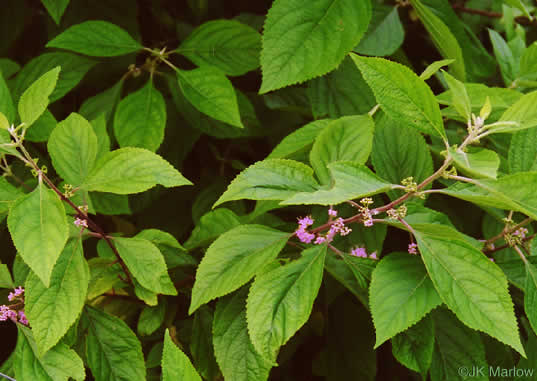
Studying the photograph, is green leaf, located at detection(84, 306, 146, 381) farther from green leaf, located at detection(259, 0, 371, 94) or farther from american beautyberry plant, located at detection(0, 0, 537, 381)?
green leaf, located at detection(259, 0, 371, 94)

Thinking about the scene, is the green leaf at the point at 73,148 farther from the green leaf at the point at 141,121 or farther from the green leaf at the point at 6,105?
the green leaf at the point at 141,121

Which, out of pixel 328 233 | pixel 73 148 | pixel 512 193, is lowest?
pixel 328 233

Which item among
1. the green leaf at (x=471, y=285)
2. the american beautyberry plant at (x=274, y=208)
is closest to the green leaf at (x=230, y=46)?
the american beautyberry plant at (x=274, y=208)

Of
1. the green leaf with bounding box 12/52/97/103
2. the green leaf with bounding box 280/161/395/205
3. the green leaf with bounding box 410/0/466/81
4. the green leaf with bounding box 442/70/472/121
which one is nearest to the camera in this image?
the green leaf with bounding box 280/161/395/205

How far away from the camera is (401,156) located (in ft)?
3.84

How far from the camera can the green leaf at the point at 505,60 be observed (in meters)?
1.49

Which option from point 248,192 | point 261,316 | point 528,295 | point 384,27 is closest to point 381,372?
point 528,295

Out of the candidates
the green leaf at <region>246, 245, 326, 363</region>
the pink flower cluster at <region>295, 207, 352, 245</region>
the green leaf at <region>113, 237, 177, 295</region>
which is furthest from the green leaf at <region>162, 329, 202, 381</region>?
the pink flower cluster at <region>295, 207, 352, 245</region>

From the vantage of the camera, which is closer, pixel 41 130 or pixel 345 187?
pixel 345 187

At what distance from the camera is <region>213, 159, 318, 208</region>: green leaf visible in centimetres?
94

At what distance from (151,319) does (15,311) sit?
275 millimetres

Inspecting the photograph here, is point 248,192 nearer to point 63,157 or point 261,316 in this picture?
point 261,316

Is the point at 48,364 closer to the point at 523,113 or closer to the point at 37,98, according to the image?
the point at 37,98

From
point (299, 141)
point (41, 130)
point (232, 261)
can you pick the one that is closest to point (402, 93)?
point (299, 141)
